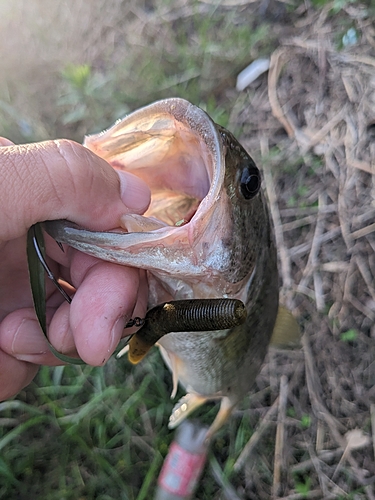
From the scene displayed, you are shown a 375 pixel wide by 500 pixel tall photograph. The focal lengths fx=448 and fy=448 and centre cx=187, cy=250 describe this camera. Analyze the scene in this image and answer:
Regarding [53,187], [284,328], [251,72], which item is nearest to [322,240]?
[284,328]

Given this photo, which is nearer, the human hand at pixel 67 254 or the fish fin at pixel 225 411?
the human hand at pixel 67 254

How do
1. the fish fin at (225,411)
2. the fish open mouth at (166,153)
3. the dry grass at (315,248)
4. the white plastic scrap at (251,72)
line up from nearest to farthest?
1. the fish open mouth at (166,153)
2. the fish fin at (225,411)
3. the dry grass at (315,248)
4. the white plastic scrap at (251,72)

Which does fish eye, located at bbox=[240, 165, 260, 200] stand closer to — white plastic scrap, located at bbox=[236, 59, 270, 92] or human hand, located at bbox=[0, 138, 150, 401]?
human hand, located at bbox=[0, 138, 150, 401]

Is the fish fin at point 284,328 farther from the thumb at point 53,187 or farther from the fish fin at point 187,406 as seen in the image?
the thumb at point 53,187

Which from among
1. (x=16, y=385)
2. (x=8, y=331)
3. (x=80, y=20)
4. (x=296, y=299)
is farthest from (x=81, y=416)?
(x=80, y=20)

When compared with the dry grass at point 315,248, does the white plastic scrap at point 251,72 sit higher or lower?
higher

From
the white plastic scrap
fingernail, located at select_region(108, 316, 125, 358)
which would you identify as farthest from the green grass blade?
the white plastic scrap

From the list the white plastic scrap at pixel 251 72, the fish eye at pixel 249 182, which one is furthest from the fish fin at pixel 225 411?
the white plastic scrap at pixel 251 72
